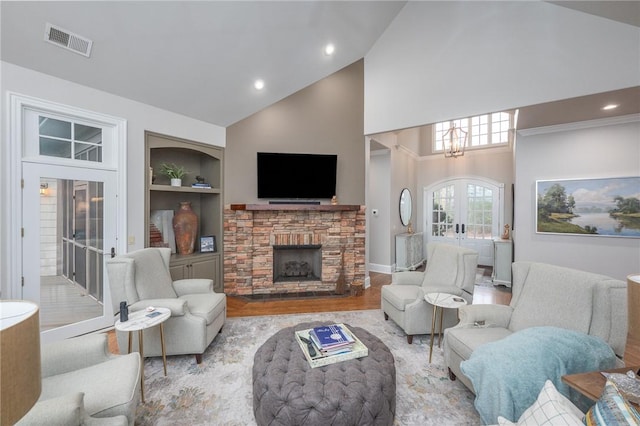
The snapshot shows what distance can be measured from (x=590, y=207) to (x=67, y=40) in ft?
22.5

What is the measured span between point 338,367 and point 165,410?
1360mm

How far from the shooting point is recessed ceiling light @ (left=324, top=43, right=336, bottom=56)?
14.3ft

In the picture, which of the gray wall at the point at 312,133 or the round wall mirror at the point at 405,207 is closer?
the gray wall at the point at 312,133

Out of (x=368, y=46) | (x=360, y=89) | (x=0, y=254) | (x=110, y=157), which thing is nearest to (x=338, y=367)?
(x=0, y=254)

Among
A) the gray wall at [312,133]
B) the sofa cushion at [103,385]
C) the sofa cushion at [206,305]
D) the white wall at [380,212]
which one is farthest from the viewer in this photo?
the white wall at [380,212]

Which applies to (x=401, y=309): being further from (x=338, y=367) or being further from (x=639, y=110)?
(x=639, y=110)

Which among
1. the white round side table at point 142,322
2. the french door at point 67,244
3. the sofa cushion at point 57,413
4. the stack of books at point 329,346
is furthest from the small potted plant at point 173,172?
the sofa cushion at point 57,413

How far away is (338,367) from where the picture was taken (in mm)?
1873

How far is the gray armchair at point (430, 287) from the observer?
10.0ft

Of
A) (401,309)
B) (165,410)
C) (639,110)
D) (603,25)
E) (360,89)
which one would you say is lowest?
(165,410)

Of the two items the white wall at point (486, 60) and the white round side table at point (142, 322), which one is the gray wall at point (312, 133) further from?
the white round side table at point (142, 322)

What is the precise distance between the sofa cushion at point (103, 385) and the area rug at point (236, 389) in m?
0.54

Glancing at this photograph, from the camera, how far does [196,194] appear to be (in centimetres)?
506

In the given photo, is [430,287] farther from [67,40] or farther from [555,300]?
[67,40]
